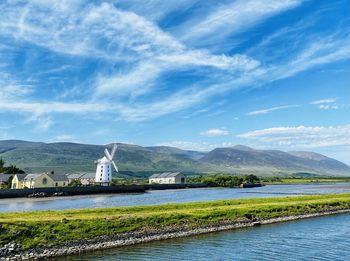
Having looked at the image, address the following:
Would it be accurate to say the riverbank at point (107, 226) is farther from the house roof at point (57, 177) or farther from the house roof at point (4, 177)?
the house roof at point (4, 177)

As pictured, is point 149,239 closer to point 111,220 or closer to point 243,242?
point 111,220

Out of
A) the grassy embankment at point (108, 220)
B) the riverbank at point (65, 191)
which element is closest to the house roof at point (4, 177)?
the riverbank at point (65, 191)

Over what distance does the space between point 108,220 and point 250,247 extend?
1668 cm

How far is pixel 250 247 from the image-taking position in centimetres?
4262

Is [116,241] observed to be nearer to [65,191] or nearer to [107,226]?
[107,226]

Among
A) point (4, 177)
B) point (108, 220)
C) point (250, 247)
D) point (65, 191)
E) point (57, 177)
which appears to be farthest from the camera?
point (57, 177)

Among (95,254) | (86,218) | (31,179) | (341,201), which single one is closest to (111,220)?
(86,218)

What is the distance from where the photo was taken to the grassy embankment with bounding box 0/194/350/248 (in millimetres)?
41344

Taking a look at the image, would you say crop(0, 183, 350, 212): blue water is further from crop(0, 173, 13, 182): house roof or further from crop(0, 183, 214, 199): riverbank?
crop(0, 173, 13, 182): house roof

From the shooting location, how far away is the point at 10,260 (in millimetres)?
36688

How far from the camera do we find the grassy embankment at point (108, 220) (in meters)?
41.3

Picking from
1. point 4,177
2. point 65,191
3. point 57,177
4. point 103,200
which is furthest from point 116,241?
point 4,177

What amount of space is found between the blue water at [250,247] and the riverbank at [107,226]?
7.13 ft

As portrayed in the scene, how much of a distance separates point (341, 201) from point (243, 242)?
43.3 metres
